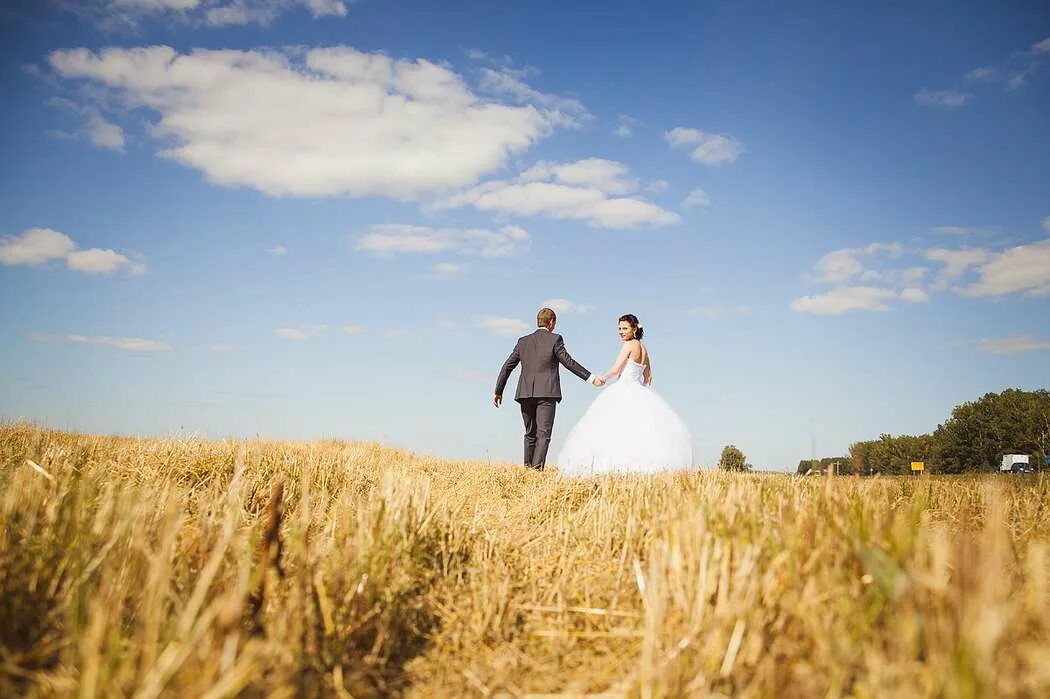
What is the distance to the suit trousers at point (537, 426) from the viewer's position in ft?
44.7

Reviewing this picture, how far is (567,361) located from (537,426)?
1514mm

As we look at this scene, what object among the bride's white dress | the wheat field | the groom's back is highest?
the groom's back

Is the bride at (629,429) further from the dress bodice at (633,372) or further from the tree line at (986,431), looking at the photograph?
the tree line at (986,431)

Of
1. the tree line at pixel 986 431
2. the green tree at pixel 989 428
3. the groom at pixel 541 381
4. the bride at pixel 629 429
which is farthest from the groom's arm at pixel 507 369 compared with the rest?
the green tree at pixel 989 428

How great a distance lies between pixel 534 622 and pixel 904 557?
1812 millimetres

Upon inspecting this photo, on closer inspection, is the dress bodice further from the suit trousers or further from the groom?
the suit trousers

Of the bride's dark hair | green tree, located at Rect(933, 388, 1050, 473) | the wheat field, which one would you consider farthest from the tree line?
the wheat field

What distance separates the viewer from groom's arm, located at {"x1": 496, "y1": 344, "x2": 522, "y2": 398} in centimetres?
1437

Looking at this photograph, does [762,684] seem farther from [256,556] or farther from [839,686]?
[256,556]

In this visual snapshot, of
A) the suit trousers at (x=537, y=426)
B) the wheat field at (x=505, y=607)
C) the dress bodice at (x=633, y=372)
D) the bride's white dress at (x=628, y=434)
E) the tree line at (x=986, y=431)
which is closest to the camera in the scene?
the wheat field at (x=505, y=607)

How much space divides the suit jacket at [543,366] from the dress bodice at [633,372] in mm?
770

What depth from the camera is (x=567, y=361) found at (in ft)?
45.4

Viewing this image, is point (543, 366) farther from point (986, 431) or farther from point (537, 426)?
point (986, 431)

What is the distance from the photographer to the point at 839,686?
7.26ft
